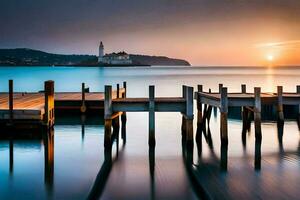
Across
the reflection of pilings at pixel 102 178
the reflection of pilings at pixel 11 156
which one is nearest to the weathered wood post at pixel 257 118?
the reflection of pilings at pixel 102 178

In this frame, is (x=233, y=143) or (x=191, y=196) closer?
(x=191, y=196)

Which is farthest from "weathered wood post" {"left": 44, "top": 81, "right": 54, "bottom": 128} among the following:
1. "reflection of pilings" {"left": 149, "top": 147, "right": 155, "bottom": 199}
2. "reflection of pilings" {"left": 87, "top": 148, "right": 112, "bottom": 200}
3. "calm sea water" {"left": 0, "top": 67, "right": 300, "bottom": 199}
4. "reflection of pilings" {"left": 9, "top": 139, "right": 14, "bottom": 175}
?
"reflection of pilings" {"left": 149, "top": 147, "right": 155, "bottom": 199}

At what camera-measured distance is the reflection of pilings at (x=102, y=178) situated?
373 inches

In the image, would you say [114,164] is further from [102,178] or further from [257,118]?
[257,118]

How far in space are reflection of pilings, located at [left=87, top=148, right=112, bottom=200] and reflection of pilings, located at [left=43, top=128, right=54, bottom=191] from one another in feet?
3.94

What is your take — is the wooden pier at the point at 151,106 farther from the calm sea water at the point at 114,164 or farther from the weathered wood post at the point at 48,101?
the weathered wood post at the point at 48,101

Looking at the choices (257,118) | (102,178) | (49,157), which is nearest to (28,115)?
(49,157)

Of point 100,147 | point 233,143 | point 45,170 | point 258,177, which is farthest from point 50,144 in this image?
point 258,177

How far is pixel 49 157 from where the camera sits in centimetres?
1416

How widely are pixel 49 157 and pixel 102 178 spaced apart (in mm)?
3774

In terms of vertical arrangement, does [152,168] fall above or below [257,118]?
below

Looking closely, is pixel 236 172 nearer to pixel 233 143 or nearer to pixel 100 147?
pixel 233 143

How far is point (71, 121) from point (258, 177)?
1311 cm

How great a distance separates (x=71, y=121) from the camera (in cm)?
2181
